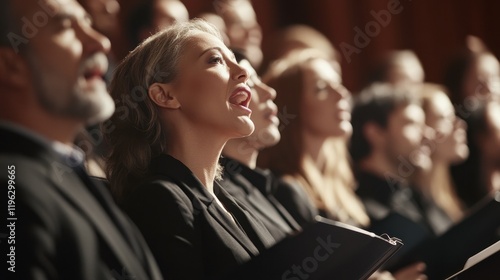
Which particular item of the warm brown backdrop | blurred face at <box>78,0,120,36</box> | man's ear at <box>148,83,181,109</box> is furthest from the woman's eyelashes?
the warm brown backdrop

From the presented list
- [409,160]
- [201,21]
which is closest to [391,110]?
[409,160]

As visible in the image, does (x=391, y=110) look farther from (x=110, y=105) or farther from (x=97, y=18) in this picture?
(x=110, y=105)

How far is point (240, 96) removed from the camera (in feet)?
6.72

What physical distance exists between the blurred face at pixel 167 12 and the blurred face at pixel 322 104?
47cm

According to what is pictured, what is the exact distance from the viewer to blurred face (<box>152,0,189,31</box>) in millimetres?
2355

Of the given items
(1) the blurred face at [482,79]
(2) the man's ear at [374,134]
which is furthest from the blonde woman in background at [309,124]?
(1) the blurred face at [482,79]

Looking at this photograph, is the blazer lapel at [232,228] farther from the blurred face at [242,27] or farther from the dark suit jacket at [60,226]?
the blurred face at [242,27]

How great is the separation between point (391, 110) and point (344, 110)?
1.97 feet

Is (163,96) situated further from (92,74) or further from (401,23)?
(401,23)

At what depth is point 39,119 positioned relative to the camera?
5.75 feet

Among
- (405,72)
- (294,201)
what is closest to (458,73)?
(405,72)

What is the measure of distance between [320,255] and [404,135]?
1632 mm

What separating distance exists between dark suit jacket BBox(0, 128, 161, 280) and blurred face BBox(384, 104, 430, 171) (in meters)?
1.68

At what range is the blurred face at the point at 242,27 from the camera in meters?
2.77
